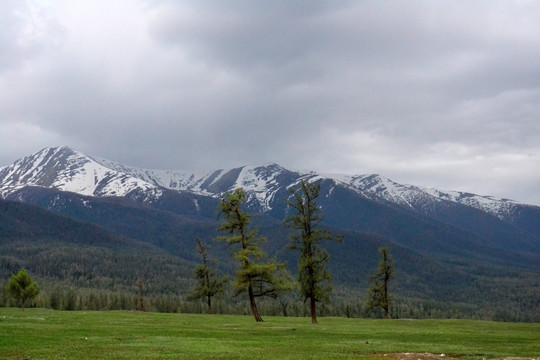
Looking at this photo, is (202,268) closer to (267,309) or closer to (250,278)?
(250,278)

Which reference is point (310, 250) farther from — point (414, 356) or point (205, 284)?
point (205, 284)

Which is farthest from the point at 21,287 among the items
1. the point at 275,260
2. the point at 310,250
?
the point at 310,250

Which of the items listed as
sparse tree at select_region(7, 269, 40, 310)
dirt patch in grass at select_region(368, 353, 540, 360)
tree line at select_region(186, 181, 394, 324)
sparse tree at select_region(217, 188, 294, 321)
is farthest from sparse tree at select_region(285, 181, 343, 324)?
sparse tree at select_region(7, 269, 40, 310)

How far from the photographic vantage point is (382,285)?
295 feet

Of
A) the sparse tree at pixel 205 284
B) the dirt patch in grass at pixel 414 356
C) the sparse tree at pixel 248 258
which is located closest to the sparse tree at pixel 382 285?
the sparse tree at pixel 205 284

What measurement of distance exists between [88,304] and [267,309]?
56387 mm

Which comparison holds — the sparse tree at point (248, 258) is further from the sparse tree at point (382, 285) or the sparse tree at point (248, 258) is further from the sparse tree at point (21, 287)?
the sparse tree at point (21, 287)

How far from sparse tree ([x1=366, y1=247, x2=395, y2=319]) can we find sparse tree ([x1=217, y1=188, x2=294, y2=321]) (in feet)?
113

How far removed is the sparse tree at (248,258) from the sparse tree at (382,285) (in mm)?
34467

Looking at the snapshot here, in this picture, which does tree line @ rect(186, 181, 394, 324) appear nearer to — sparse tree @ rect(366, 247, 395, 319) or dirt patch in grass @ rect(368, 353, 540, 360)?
dirt patch in grass @ rect(368, 353, 540, 360)

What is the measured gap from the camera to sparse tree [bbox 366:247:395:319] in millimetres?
88375

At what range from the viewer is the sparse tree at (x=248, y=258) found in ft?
183

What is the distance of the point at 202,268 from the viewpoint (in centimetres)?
9681

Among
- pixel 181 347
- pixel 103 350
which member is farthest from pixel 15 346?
pixel 181 347
